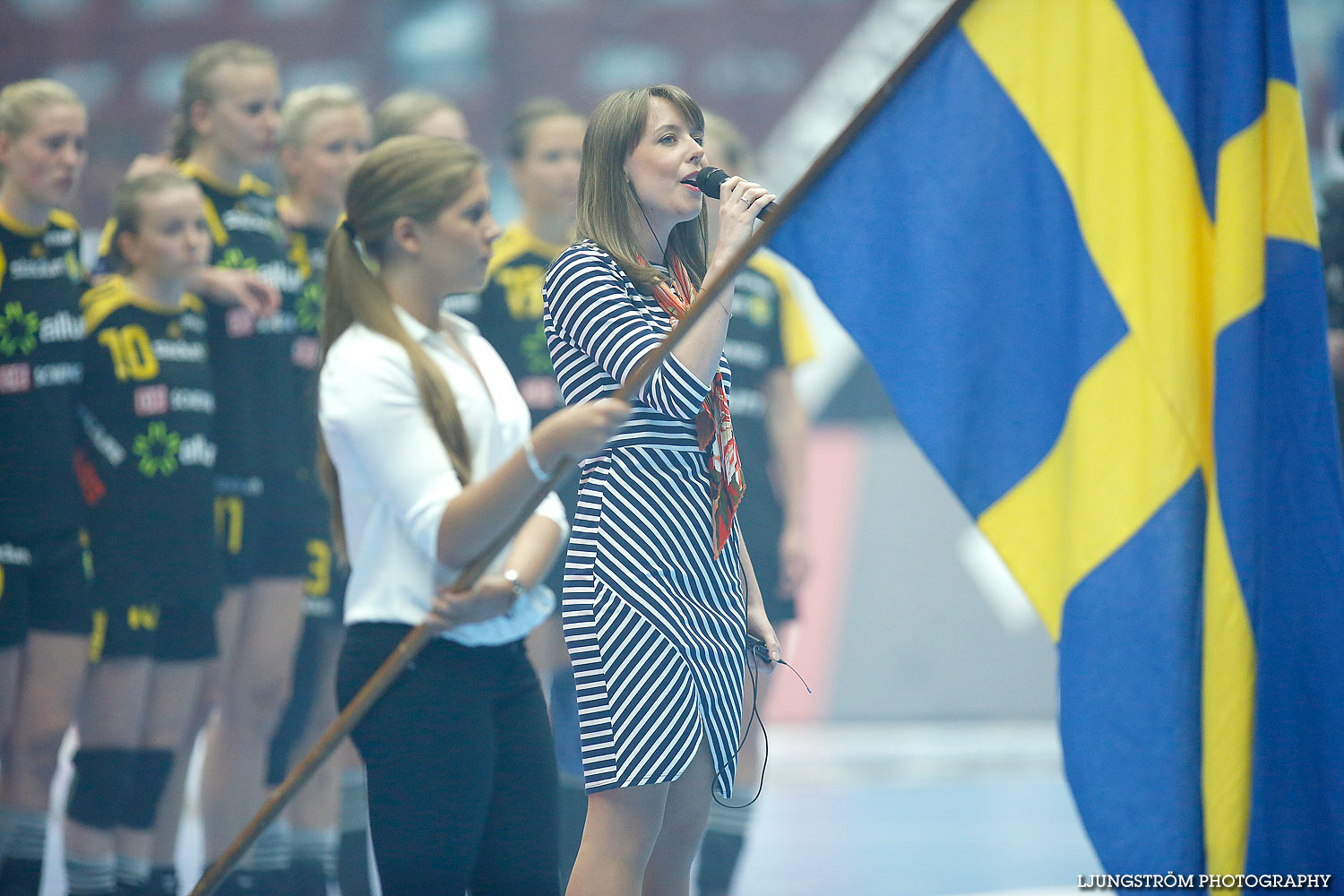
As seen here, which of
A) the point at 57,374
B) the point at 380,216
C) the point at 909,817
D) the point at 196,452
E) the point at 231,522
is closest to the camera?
the point at 380,216

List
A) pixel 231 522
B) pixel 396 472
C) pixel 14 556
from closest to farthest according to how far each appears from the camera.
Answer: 1. pixel 396 472
2. pixel 14 556
3. pixel 231 522

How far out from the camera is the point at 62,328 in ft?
10.3

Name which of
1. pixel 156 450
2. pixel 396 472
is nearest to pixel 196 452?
pixel 156 450

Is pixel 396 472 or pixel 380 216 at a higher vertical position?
pixel 380 216

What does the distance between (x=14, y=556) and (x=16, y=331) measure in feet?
1.54

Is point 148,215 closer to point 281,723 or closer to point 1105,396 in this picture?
point 281,723

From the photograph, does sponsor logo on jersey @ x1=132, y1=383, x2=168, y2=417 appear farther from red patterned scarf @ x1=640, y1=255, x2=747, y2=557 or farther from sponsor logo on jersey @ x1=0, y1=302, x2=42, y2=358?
red patterned scarf @ x1=640, y1=255, x2=747, y2=557

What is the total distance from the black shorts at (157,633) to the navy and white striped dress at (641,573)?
5.27 feet

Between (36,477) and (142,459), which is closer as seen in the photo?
(36,477)

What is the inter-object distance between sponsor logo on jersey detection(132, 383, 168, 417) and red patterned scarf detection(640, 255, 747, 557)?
168 cm

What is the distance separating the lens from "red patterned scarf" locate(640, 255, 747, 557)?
73.9 inches

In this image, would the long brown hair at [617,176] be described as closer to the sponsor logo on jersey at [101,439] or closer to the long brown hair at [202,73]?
the sponsor logo on jersey at [101,439]

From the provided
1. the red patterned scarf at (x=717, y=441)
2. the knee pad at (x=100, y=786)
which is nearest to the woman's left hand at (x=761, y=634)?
the red patterned scarf at (x=717, y=441)

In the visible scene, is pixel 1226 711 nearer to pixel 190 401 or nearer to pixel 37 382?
pixel 190 401
